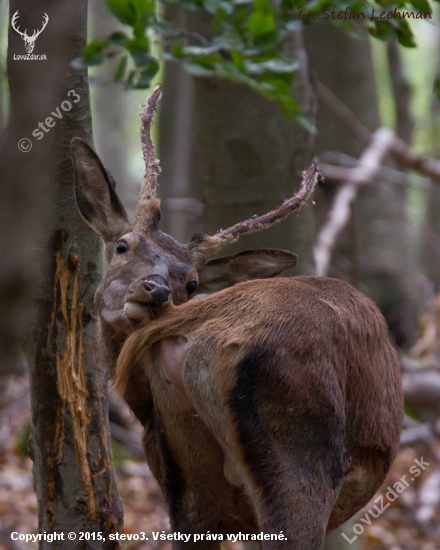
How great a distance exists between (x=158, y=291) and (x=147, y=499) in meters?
5.48

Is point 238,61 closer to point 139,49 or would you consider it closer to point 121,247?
point 139,49

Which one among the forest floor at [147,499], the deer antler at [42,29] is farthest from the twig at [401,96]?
the deer antler at [42,29]

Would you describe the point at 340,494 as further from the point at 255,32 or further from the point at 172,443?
the point at 255,32

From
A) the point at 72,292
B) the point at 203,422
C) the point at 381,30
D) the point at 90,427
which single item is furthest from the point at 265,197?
the point at 203,422

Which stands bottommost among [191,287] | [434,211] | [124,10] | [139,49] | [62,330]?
[434,211]

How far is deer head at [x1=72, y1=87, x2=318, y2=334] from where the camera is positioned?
377cm

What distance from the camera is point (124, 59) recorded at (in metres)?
4.22

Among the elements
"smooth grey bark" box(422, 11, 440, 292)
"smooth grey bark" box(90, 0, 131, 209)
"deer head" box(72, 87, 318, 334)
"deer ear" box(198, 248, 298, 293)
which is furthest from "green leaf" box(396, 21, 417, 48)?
"smooth grey bark" box(90, 0, 131, 209)

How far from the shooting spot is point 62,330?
395 cm

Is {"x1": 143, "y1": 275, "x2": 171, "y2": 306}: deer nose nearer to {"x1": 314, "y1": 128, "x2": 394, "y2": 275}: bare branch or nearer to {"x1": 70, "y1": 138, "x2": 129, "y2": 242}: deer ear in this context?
{"x1": 70, "y1": 138, "x2": 129, "y2": 242}: deer ear

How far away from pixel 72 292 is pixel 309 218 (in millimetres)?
2320

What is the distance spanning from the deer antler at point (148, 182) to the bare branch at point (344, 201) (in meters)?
2.10

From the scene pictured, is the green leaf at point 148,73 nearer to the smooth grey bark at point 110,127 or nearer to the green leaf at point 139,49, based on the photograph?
the green leaf at point 139,49

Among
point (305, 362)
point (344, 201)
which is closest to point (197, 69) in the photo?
point (305, 362)
